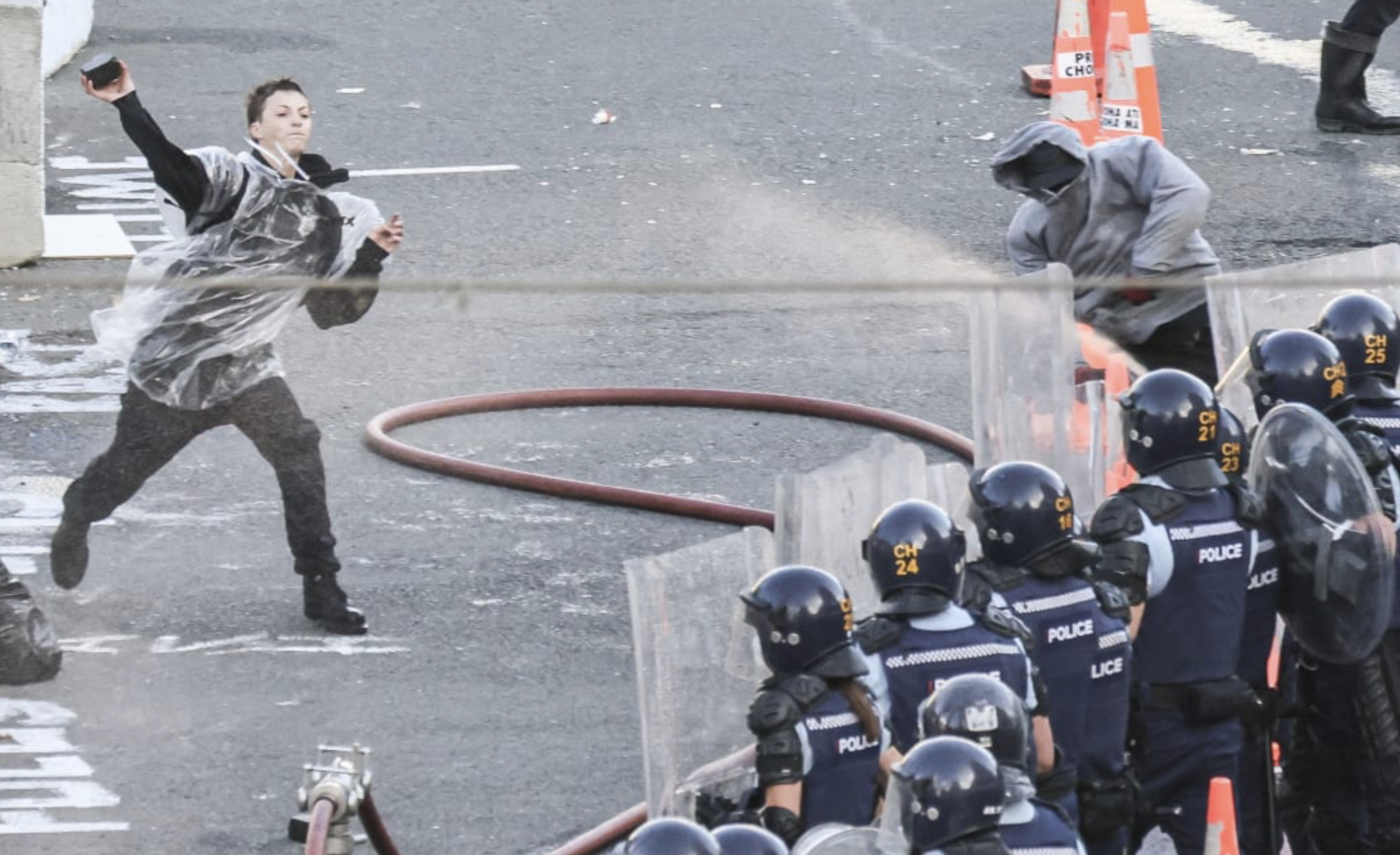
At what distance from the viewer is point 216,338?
25.2ft

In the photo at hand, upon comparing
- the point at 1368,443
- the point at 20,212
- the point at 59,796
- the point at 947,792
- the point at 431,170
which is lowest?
the point at 431,170

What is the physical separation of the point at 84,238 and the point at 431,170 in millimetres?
2103

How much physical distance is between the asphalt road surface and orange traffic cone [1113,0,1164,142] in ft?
2.29

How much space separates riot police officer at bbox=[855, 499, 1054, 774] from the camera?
5.46 meters

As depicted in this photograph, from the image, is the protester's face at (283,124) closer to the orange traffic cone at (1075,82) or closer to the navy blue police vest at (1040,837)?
the navy blue police vest at (1040,837)

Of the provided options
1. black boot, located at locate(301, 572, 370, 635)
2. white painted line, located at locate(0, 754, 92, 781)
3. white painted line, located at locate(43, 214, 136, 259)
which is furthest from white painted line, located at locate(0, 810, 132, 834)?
white painted line, located at locate(43, 214, 136, 259)

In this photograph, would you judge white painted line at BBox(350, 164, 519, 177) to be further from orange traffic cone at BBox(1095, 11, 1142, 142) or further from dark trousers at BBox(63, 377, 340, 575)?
dark trousers at BBox(63, 377, 340, 575)

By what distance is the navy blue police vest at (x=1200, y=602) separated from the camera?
6.07m

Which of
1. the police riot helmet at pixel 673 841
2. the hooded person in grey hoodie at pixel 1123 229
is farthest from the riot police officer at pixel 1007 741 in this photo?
the hooded person in grey hoodie at pixel 1123 229

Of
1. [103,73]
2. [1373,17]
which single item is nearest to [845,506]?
[103,73]

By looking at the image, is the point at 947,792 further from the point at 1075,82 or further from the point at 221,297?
the point at 1075,82

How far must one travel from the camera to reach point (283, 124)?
7695mm

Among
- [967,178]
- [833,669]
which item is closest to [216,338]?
[833,669]

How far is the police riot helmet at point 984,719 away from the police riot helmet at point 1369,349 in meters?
2.58
